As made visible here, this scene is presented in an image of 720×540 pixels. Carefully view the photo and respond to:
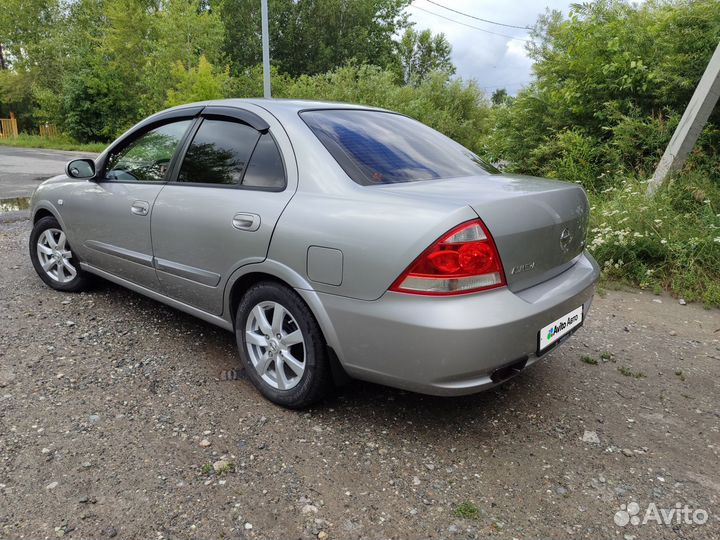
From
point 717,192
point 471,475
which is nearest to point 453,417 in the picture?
point 471,475

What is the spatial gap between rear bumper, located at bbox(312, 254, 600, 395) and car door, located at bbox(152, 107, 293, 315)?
2.01 ft

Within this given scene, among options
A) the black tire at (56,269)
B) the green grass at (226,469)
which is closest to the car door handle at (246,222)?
the green grass at (226,469)

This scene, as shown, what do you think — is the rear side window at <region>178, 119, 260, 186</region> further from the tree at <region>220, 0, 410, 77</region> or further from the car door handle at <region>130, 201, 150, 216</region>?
the tree at <region>220, 0, 410, 77</region>

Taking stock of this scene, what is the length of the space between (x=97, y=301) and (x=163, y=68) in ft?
58.9

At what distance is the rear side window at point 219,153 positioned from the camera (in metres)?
2.86

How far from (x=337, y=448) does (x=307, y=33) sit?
38933mm

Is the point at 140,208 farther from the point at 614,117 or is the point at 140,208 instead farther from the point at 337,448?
the point at 614,117

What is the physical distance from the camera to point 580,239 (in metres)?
2.81

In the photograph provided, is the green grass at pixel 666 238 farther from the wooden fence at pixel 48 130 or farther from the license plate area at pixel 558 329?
the wooden fence at pixel 48 130

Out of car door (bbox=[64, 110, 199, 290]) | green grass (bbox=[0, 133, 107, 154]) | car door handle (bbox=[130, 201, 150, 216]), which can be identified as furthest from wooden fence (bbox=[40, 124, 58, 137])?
car door handle (bbox=[130, 201, 150, 216])

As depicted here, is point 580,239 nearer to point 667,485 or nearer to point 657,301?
point 667,485

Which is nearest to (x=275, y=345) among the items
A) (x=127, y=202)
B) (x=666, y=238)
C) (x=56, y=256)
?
(x=127, y=202)

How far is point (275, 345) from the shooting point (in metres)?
2.66

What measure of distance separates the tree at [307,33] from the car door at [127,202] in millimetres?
35181
